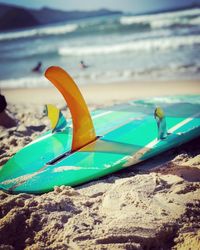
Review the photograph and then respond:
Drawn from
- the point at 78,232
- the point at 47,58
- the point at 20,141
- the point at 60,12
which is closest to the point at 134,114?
the point at 20,141

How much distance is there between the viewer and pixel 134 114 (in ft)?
11.7

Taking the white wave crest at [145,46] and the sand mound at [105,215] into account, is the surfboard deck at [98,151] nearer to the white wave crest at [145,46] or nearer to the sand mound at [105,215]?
the sand mound at [105,215]

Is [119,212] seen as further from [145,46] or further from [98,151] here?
[145,46]

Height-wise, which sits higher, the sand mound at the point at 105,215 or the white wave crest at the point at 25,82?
the white wave crest at the point at 25,82

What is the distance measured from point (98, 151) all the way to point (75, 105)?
47cm

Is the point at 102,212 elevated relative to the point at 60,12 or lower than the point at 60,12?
lower

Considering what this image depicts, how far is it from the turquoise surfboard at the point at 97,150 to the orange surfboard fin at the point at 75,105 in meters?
0.03

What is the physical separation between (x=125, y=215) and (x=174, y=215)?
32 centimetres

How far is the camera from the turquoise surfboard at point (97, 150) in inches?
98.4

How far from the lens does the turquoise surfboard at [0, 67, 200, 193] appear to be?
2500 millimetres

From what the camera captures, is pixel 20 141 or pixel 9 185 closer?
pixel 9 185

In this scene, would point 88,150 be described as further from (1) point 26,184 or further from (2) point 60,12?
(2) point 60,12

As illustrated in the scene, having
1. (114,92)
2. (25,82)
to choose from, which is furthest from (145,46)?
(114,92)

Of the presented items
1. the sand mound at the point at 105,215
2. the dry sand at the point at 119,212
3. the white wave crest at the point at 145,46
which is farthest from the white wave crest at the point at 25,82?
the sand mound at the point at 105,215
